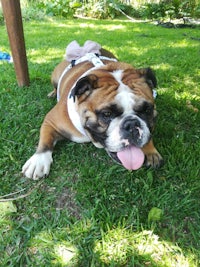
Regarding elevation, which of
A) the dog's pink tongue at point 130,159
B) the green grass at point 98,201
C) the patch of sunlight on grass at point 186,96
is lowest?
the patch of sunlight on grass at point 186,96

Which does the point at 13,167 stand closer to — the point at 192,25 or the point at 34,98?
the point at 34,98

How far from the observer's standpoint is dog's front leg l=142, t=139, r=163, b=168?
2.56 meters

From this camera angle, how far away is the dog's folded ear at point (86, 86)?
238 cm

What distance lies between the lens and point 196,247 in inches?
76.3

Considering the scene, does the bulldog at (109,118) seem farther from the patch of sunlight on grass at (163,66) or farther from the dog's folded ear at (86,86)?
the patch of sunlight on grass at (163,66)

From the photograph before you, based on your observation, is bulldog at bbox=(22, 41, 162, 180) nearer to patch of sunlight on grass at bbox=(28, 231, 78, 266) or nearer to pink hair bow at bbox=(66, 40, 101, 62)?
patch of sunlight on grass at bbox=(28, 231, 78, 266)

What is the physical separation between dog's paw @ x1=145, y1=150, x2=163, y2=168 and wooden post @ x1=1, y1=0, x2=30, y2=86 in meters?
2.13

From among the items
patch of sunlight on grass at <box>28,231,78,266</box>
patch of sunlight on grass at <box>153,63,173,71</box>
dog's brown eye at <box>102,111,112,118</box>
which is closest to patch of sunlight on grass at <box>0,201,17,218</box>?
patch of sunlight on grass at <box>28,231,78,266</box>

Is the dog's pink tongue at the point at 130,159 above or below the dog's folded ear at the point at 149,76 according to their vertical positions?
below

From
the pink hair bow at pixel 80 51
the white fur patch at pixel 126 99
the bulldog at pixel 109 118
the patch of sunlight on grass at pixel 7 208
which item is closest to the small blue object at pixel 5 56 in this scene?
the pink hair bow at pixel 80 51

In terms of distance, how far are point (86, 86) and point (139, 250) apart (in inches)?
48.9

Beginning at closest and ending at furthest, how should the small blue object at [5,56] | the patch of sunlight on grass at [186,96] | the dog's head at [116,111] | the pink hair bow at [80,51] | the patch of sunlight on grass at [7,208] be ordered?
1. the patch of sunlight on grass at [7,208]
2. the dog's head at [116,111]
3. the pink hair bow at [80,51]
4. the patch of sunlight on grass at [186,96]
5. the small blue object at [5,56]

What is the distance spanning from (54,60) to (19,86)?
1564 millimetres

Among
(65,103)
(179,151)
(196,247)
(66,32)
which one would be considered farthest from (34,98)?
(66,32)
